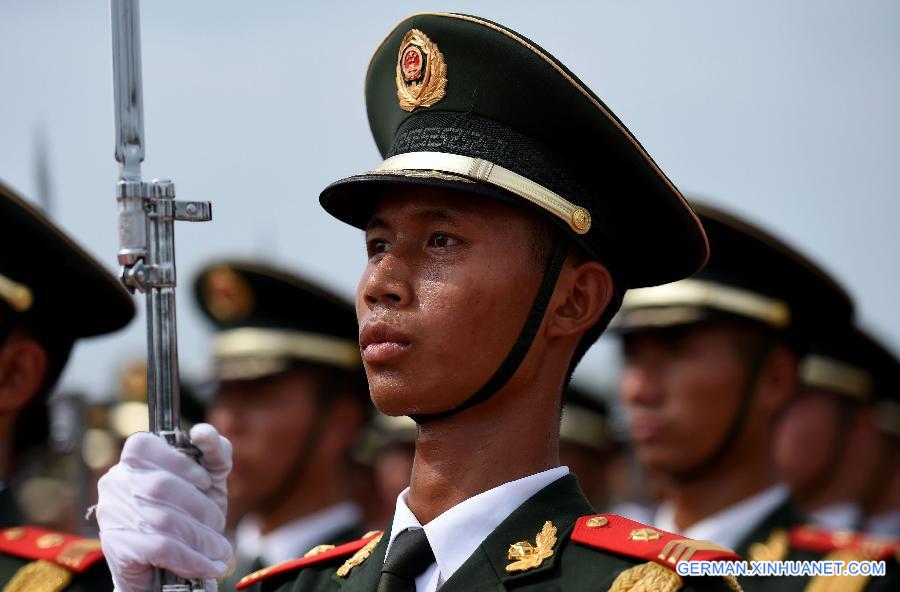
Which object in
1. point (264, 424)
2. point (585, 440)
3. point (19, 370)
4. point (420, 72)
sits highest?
point (420, 72)

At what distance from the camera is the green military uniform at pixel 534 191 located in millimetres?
4414

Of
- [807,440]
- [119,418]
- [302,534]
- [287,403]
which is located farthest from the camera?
[119,418]

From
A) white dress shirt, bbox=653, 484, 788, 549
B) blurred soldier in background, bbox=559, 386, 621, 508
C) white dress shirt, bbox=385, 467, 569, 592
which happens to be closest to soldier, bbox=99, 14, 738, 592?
white dress shirt, bbox=385, 467, 569, 592

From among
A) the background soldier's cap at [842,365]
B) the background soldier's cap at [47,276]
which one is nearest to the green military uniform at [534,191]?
the background soldier's cap at [47,276]

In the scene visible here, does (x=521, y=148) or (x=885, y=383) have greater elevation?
(x=521, y=148)

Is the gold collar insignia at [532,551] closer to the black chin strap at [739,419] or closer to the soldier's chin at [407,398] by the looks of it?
the soldier's chin at [407,398]

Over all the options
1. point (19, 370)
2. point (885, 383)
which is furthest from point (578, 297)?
point (885, 383)

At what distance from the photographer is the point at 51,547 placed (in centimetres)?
639

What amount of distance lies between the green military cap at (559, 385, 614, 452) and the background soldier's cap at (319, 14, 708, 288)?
9366 mm

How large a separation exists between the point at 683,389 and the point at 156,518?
4.14m

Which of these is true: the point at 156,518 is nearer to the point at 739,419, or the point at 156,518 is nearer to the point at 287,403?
the point at 739,419

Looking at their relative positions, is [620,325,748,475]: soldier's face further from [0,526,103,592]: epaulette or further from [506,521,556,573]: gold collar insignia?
[506,521,556,573]: gold collar insignia

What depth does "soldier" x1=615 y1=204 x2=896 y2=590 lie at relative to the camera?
8.39 m

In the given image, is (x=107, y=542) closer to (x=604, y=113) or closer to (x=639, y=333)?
(x=604, y=113)
